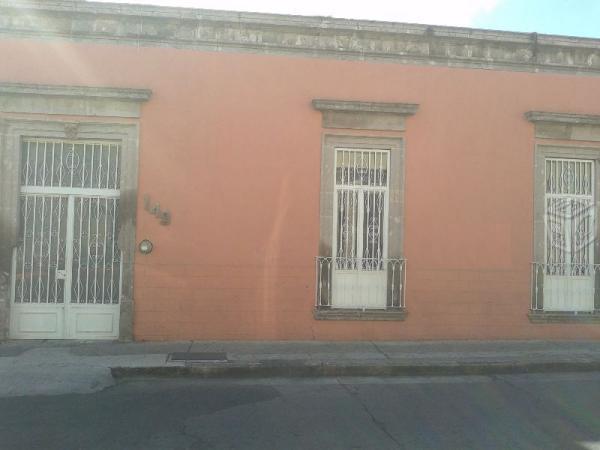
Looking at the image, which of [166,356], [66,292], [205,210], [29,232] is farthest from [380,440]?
[29,232]

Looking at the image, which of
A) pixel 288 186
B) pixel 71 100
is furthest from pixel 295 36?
pixel 71 100

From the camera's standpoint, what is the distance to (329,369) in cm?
732

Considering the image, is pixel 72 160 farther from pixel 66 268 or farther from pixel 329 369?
pixel 329 369

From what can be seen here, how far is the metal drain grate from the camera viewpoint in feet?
24.7

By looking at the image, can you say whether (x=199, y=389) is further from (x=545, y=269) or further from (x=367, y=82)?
(x=545, y=269)

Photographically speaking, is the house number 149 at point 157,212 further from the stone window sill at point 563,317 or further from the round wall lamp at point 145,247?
the stone window sill at point 563,317

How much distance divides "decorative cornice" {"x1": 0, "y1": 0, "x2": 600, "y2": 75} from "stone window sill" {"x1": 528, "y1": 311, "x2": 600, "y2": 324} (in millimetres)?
4121

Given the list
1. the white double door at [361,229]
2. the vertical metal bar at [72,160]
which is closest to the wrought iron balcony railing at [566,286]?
the white double door at [361,229]

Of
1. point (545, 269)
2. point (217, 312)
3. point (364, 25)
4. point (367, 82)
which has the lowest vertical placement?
point (217, 312)

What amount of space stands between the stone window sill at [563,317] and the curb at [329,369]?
1.62 meters

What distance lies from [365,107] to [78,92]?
441 centimetres

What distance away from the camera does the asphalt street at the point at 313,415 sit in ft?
15.9

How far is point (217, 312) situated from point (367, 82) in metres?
4.40

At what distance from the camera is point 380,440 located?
4.89 metres
